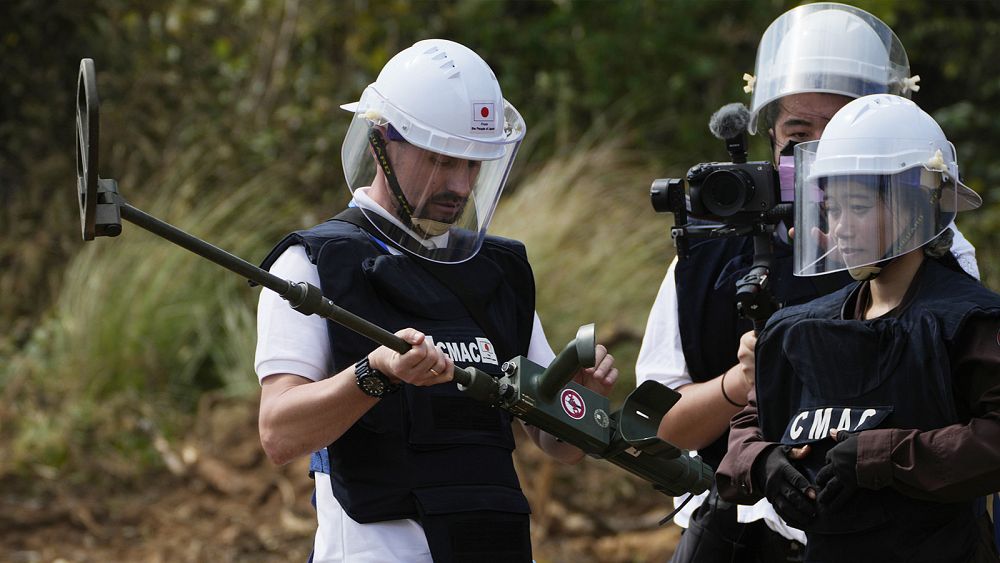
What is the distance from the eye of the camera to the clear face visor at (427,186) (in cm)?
290

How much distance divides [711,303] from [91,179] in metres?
1.61

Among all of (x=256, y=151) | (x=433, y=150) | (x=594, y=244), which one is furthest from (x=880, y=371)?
(x=256, y=151)

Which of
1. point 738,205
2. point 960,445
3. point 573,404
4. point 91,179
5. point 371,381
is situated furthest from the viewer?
point 738,205

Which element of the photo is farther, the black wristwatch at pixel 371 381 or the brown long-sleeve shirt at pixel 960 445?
the black wristwatch at pixel 371 381

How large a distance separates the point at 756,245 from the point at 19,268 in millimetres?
5822

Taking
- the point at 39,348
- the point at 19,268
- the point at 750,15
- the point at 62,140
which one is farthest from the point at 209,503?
the point at 750,15

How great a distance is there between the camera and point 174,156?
8406mm

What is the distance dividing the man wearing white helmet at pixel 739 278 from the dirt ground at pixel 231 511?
277cm

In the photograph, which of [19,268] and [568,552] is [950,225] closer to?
[568,552]

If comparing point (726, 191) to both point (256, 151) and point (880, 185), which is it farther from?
point (256, 151)

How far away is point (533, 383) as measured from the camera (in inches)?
105

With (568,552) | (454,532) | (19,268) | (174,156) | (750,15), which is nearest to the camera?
(454,532)

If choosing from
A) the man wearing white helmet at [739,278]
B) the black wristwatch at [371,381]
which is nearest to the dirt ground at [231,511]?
the man wearing white helmet at [739,278]

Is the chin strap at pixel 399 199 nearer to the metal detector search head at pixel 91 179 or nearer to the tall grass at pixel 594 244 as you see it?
the metal detector search head at pixel 91 179
